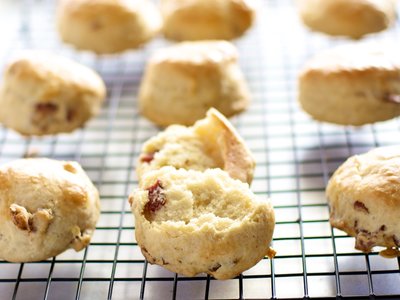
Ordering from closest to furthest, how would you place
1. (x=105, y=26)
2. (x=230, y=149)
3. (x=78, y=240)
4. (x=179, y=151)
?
(x=78, y=240)
(x=230, y=149)
(x=179, y=151)
(x=105, y=26)

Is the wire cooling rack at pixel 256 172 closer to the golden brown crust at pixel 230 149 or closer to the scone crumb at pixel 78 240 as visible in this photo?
the scone crumb at pixel 78 240

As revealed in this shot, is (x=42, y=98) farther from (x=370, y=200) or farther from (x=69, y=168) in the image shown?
(x=370, y=200)

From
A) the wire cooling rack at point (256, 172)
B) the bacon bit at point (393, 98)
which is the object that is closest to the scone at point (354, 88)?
the bacon bit at point (393, 98)

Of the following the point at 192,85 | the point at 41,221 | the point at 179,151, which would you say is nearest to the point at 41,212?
the point at 41,221

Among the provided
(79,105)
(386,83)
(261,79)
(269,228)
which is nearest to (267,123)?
(261,79)

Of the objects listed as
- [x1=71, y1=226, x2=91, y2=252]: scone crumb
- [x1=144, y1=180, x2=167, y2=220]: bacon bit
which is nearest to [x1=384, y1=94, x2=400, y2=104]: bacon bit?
[x1=144, y1=180, x2=167, y2=220]: bacon bit

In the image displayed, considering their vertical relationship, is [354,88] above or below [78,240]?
above
